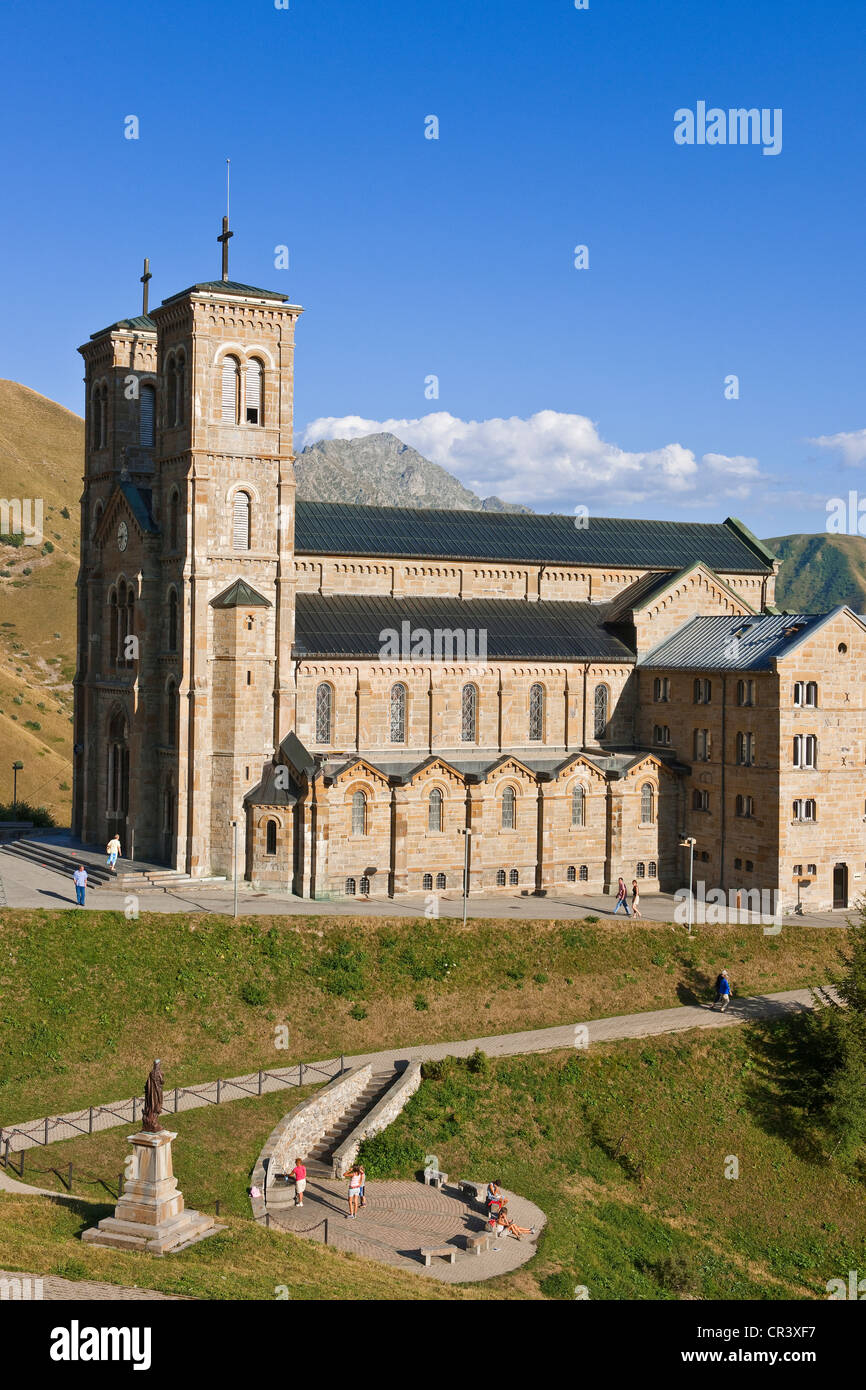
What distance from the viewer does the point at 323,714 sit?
6138cm

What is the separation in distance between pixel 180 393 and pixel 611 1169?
38.0 meters

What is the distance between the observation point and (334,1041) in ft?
156


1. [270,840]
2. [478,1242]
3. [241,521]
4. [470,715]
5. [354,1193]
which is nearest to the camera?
[478,1242]

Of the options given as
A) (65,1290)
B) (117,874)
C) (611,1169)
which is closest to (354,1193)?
(611,1169)

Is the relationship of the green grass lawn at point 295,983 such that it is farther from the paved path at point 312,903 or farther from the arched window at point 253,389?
the arched window at point 253,389

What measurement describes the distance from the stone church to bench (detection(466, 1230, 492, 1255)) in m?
22.0

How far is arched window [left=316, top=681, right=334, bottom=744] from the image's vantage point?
201ft

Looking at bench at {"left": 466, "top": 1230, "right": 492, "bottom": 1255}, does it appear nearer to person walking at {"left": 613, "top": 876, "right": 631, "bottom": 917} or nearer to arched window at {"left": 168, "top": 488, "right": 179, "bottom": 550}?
person walking at {"left": 613, "top": 876, "right": 631, "bottom": 917}

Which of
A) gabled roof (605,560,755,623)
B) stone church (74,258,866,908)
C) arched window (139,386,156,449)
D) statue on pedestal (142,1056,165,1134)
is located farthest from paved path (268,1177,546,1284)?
arched window (139,386,156,449)

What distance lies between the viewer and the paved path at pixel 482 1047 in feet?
129

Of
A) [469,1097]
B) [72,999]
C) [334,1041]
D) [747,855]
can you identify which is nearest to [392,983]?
[334,1041]

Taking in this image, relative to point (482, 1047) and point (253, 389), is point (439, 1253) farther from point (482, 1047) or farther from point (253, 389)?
point (253, 389)

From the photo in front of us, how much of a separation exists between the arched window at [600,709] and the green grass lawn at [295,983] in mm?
14957
